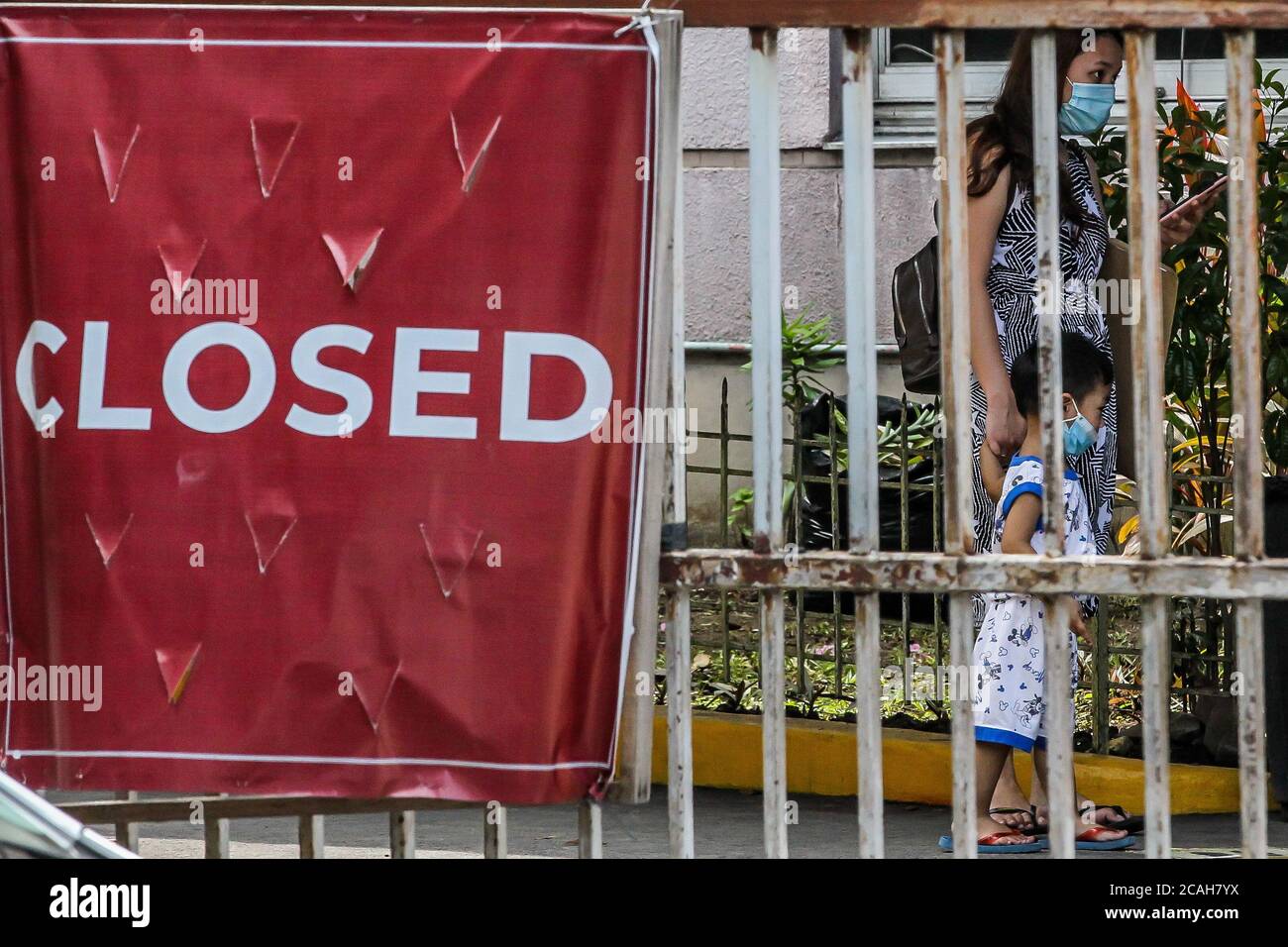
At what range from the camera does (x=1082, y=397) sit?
14.9 feet

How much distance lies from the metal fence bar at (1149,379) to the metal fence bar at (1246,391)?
151mm

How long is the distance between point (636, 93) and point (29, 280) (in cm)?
124

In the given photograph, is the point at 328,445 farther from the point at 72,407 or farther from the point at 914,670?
the point at 914,670

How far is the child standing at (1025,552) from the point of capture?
450 centimetres

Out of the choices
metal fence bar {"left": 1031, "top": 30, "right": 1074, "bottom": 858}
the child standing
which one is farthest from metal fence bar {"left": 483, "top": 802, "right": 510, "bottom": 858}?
the child standing

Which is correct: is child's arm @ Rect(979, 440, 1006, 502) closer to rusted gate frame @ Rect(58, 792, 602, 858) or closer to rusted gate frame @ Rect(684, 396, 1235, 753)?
rusted gate frame @ Rect(684, 396, 1235, 753)

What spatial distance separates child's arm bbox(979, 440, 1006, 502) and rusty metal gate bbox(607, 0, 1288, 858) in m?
1.27

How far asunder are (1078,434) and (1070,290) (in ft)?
1.26

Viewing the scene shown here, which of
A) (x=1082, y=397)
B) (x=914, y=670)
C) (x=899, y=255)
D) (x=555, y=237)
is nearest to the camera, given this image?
(x=555, y=237)

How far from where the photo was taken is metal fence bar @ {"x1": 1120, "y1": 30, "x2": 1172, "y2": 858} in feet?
11.2

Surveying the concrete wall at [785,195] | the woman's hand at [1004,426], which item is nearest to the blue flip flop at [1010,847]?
the woman's hand at [1004,426]

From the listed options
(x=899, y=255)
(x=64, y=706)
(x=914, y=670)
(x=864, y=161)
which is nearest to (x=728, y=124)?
(x=899, y=255)

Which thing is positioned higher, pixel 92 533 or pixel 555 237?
pixel 555 237

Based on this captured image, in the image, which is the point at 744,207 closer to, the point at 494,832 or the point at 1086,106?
the point at 1086,106
